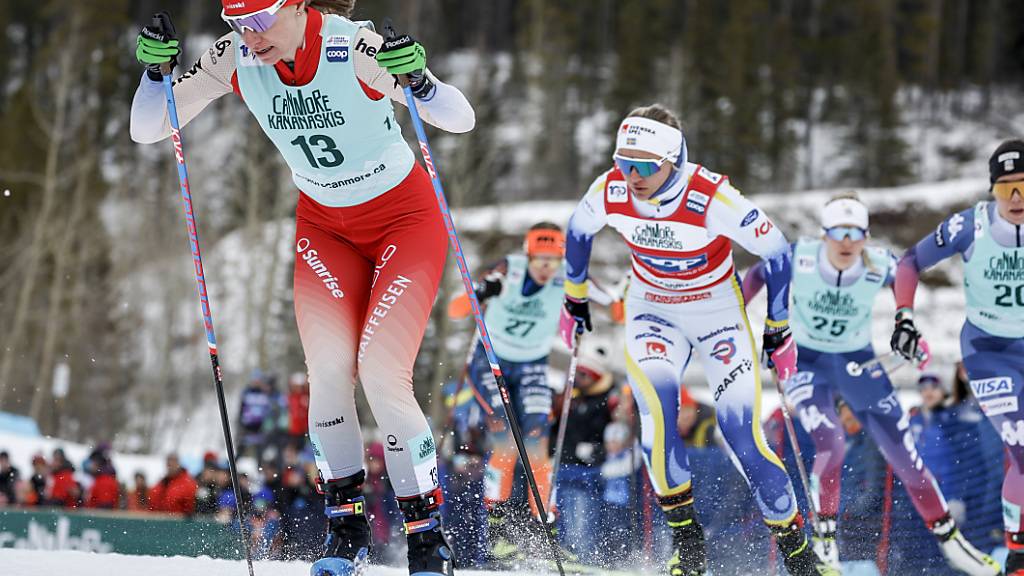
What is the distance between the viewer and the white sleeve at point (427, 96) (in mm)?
3947

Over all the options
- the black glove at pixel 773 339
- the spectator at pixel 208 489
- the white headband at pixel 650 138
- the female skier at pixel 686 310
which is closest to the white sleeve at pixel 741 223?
the female skier at pixel 686 310

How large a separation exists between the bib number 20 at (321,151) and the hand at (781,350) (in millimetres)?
2410

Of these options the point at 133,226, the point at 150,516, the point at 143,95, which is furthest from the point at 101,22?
the point at 143,95

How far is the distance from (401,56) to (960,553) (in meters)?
4.61

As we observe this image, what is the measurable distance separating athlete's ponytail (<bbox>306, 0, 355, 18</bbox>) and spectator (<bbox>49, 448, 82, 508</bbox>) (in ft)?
21.5

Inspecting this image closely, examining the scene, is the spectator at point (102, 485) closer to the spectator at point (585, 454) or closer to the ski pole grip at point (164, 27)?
the spectator at point (585, 454)

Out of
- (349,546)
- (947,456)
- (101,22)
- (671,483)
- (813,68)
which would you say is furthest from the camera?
(813,68)

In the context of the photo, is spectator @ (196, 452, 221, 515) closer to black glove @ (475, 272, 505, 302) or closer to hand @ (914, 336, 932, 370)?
black glove @ (475, 272, 505, 302)

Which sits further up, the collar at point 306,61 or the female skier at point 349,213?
the collar at point 306,61

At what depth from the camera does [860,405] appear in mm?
7141

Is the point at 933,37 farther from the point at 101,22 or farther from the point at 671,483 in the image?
the point at 671,483

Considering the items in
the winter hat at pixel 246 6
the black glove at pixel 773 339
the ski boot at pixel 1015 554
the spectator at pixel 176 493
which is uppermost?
the winter hat at pixel 246 6

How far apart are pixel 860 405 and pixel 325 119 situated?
451cm

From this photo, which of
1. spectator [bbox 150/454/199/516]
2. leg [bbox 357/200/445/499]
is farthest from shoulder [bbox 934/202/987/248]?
spectator [bbox 150/454/199/516]
